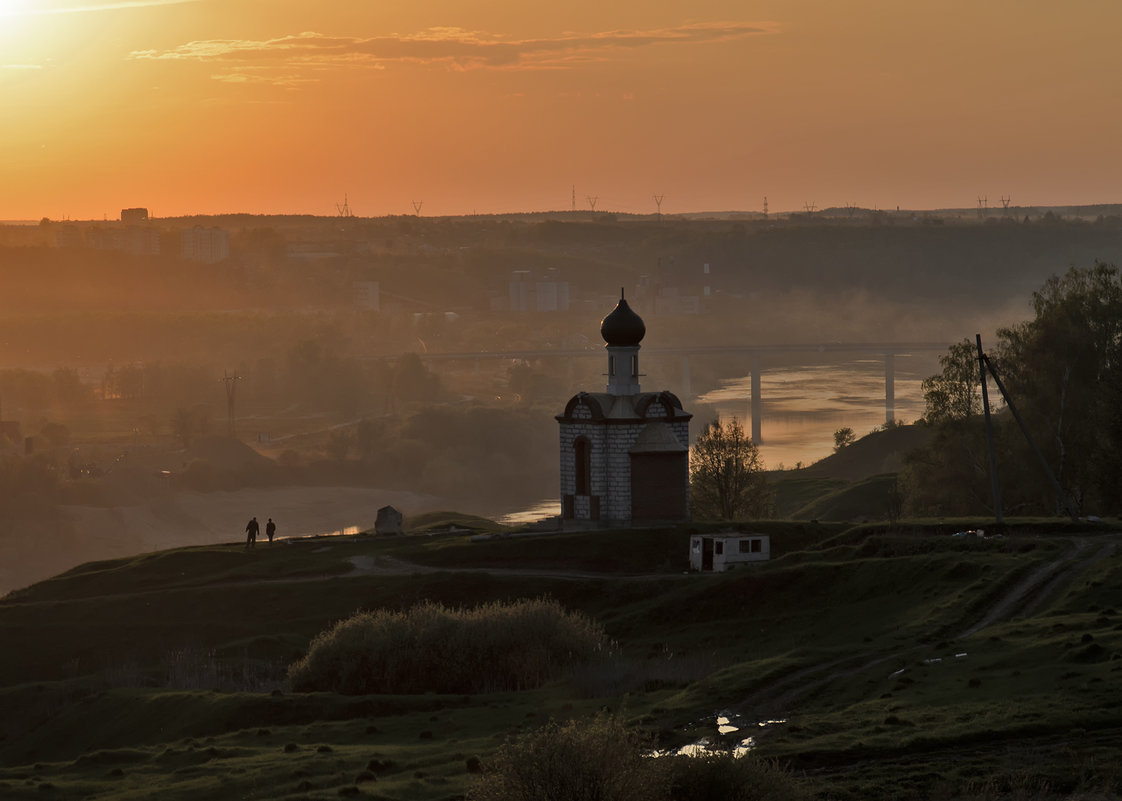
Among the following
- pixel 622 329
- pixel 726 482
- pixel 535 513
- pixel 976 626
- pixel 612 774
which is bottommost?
pixel 612 774

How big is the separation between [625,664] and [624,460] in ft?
75.3

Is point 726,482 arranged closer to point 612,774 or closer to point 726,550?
point 726,550

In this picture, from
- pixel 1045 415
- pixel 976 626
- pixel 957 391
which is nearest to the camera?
pixel 976 626

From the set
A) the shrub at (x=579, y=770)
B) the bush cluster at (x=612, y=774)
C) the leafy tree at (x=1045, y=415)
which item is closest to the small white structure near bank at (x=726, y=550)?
the leafy tree at (x=1045, y=415)

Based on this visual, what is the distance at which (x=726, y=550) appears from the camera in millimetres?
57625

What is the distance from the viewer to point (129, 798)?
3497cm

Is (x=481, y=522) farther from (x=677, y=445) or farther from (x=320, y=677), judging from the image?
(x=320, y=677)

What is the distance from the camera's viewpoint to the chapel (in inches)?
2630

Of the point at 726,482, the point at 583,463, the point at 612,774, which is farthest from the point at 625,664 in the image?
the point at 726,482

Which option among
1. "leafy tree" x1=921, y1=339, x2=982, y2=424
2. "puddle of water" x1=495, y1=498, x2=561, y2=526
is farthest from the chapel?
"puddle of water" x1=495, y1=498, x2=561, y2=526

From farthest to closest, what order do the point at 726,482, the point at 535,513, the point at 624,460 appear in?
the point at 535,513
the point at 726,482
the point at 624,460

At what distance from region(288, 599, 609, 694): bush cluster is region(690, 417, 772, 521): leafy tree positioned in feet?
111

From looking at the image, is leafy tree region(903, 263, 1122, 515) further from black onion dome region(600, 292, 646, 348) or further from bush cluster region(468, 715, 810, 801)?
bush cluster region(468, 715, 810, 801)

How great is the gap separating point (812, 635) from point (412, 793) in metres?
17.0
